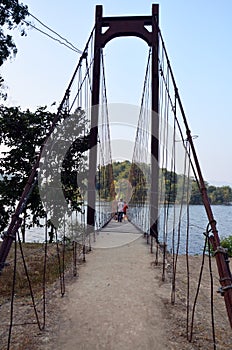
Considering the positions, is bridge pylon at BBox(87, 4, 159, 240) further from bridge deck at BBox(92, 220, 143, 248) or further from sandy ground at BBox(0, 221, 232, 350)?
sandy ground at BBox(0, 221, 232, 350)

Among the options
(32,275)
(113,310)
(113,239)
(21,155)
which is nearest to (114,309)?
(113,310)

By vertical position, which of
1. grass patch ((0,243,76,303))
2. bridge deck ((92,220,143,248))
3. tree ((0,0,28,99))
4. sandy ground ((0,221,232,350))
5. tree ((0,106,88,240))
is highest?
tree ((0,0,28,99))

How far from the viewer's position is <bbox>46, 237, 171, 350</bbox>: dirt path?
1.63 meters

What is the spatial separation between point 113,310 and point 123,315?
96 mm

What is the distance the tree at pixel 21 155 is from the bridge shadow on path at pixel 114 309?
71.2 inches

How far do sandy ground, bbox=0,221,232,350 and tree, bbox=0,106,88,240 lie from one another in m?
1.87

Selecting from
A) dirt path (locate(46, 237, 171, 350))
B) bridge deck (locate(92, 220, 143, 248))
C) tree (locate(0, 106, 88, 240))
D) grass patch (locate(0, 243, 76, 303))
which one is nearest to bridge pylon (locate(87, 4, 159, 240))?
bridge deck (locate(92, 220, 143, 248))

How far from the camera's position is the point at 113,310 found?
2.01 m

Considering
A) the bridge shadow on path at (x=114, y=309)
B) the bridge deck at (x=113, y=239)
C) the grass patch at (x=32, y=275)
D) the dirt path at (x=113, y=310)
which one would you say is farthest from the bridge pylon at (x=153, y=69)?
the dirt path at (x=113, y=310)

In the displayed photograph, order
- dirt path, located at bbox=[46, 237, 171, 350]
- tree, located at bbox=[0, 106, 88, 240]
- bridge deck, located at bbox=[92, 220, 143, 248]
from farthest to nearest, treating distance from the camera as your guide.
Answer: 1. tree, located at bbox=[0, 106, 88, 240]
2. bridge deck, located at bbox=[92, 220, 143, 248]
3. dirt path, located at bbox=[46, 237, 171, 350]

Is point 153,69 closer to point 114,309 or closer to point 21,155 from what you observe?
point 21,155

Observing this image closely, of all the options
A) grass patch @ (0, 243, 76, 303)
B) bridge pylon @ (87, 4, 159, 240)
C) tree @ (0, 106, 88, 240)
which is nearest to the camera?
grass patch @ (0, 243, 76, 303)

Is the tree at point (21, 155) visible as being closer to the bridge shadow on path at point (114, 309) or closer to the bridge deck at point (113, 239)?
the bridge deck at point (113, 239)

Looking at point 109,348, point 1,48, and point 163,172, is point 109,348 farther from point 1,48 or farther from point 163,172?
point 1,48
